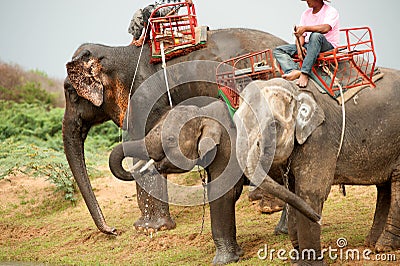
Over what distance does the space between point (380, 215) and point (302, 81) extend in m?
1.70

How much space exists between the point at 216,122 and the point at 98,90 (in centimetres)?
254

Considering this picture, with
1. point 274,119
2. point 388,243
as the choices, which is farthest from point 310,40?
point 388,243

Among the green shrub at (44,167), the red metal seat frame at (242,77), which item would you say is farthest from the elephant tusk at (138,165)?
the green shrub at (44,167)

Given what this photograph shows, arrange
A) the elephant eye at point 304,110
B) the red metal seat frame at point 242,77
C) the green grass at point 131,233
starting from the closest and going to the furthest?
the elephant eye at point 304,110, the red metal seat frame at point 242,77, the green grass at point 131,233

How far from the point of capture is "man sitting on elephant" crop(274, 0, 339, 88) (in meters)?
7.10

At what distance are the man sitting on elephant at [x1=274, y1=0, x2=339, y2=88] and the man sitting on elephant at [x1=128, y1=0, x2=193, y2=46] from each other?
288 cm

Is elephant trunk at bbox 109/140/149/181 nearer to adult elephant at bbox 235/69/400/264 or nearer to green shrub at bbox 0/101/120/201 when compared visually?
adult elephant at bbox 235/69/400/264

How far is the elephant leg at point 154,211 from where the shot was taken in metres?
10.3

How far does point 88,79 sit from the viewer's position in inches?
390

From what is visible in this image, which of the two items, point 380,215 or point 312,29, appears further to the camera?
point 380,215

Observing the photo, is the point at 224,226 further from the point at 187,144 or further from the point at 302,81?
the point at 302,81

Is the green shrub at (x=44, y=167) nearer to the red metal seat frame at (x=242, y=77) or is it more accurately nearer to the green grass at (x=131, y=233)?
the green grass at (x=131, y=233)

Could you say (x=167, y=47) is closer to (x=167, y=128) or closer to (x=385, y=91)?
(x=167, y=128)

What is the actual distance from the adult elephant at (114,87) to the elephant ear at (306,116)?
262 centimetres
